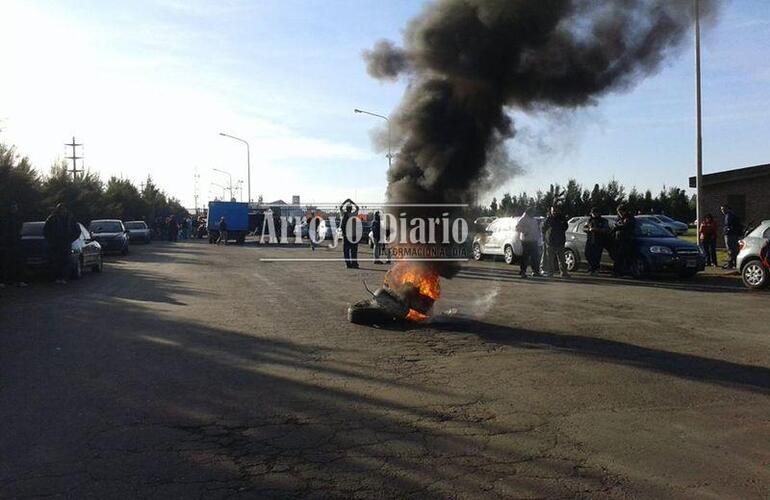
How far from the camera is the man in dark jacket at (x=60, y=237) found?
653 inches

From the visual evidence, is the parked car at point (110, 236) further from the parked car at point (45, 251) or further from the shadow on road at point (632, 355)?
the shadow on road at point (632, 355)

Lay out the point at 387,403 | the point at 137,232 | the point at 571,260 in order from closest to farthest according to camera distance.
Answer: the point at 387,403 → the point at 571,260 → the point at 137,232

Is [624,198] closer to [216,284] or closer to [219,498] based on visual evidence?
[216,284]

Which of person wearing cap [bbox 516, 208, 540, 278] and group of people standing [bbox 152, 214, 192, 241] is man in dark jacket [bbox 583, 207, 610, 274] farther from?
group of people standing [bbox 152, 214, 192, 241]

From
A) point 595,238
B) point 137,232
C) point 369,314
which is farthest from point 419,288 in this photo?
point 137,232

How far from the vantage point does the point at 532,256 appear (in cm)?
1848

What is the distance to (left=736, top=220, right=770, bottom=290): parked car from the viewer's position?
14.6 metres

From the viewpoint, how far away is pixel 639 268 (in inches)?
702

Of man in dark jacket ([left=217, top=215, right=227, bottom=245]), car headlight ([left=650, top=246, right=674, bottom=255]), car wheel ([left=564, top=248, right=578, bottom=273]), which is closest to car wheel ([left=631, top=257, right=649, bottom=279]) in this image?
car headlight ([left=650, top=246, right=674, bottom=255])

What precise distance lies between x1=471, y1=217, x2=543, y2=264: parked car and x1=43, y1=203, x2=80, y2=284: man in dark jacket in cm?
1208

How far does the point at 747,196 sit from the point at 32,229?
83.3 ft

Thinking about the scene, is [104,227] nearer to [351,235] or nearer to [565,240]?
[351,235]

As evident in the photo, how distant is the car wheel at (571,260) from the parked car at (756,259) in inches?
206

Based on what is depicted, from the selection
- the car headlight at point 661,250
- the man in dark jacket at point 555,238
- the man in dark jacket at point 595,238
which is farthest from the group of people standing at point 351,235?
the car headlight at point 661,250
